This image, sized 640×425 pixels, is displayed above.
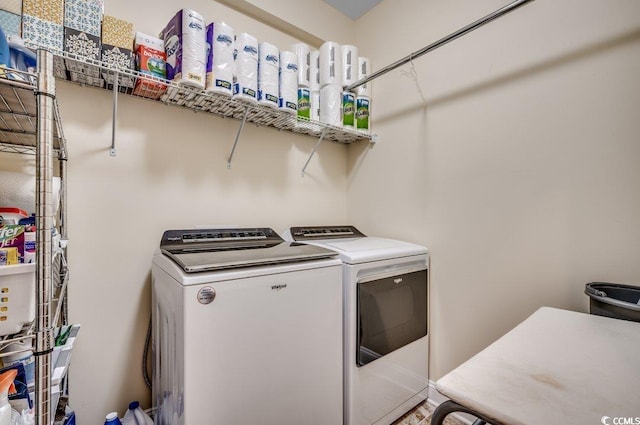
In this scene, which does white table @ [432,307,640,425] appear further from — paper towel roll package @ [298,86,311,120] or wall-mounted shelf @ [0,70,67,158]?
paper towel roll package @ [298,86,311,120]

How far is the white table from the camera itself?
54cm

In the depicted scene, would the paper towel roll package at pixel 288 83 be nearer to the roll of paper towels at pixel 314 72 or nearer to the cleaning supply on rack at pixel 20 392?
the roll of paper towels at pixel 314 72

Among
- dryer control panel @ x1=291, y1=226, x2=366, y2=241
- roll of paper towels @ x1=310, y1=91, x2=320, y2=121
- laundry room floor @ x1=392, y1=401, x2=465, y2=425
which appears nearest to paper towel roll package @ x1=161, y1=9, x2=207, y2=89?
roll of paper towels @ x1=310, y1=91, x2=320, y2=121

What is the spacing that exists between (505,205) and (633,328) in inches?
28.5

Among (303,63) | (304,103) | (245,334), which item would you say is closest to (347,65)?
(303,63)

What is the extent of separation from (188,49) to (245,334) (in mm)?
1277

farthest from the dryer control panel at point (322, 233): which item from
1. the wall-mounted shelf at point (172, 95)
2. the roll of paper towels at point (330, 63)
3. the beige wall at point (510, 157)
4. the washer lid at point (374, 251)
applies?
the roll of paper towels at point (330, 63)

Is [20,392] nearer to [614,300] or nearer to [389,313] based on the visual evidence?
[389,313]

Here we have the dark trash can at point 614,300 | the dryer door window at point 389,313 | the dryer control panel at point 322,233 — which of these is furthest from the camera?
the dryer control panel at point 322,233

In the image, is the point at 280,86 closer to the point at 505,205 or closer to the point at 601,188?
the point at 505,205

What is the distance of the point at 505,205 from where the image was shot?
1.50 meters

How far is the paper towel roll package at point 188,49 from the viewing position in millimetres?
1261

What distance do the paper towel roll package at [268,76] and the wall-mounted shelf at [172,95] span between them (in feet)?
0.17

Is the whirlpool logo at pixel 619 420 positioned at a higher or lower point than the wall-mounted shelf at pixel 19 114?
lower
